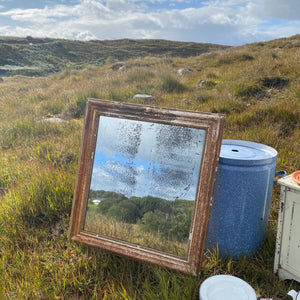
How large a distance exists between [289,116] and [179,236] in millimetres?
3570

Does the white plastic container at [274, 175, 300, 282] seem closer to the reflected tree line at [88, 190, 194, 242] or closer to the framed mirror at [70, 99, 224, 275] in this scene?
the framed mirror at [70, 99, 224, 275]

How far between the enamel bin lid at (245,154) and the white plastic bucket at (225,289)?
755 mm

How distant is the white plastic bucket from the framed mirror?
8.2 inches

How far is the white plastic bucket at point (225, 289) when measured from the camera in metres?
1.52

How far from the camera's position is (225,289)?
5.18 ft

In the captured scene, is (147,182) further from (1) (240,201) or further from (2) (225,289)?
(2) (225,289)

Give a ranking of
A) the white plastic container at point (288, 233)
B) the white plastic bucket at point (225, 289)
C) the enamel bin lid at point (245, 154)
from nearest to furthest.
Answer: the white plastic bucket at point (225, 289), the white plastic container at point (288, 233), the enamel bin lid at point (245, 154)

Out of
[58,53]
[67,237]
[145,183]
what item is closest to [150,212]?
[145,183]

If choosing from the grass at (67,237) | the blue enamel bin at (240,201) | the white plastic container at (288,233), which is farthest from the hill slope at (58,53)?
the white plastic container at (288,233)

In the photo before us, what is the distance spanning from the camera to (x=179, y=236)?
1.91 m

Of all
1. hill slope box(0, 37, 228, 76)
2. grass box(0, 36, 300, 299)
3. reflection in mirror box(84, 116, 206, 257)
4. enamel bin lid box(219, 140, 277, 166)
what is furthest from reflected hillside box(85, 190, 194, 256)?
hill slope box(0, 37, 228, 76)

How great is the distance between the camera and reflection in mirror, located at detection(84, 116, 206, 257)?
6.28 ft

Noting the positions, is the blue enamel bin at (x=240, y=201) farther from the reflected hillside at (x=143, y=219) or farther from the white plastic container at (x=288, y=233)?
the reflected hillside at (x=143, y=219)

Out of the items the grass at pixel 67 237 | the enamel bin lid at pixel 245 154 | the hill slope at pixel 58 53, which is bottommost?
the grass at pixel 67 237
